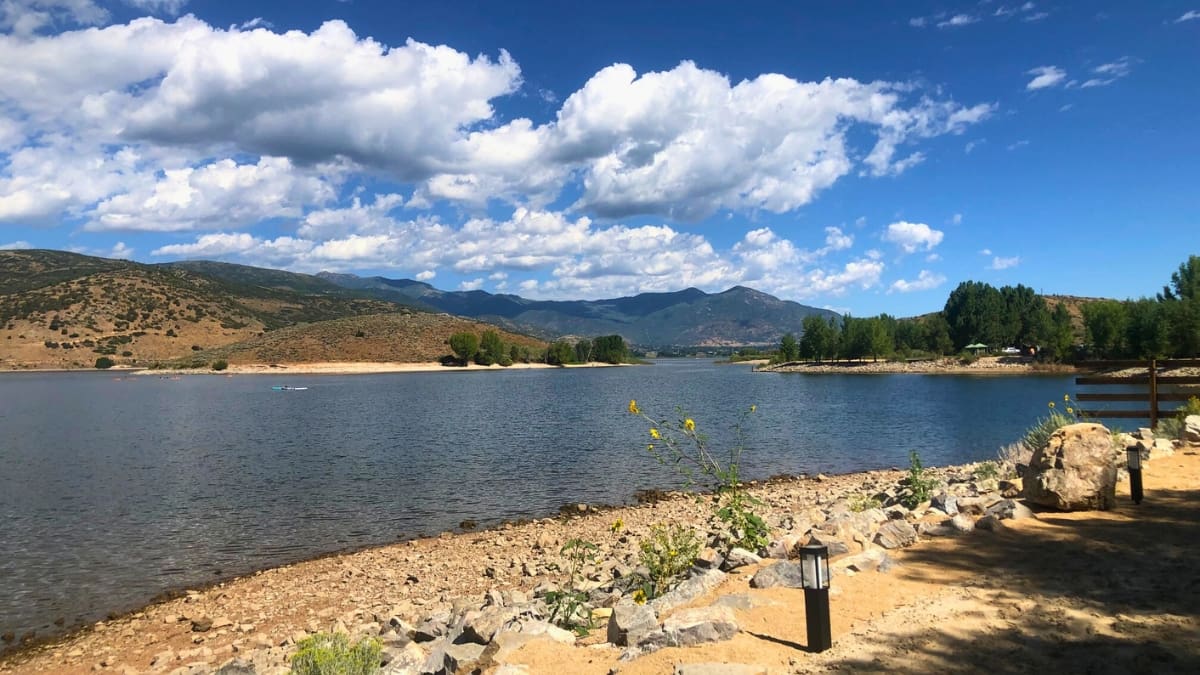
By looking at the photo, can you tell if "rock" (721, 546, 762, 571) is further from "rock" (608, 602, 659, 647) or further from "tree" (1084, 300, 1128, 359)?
"tree" (1084, 300, 1128, 359)

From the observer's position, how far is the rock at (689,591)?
8102 mm

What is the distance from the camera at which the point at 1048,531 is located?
9508mm

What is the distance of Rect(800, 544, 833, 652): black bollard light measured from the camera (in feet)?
20.8

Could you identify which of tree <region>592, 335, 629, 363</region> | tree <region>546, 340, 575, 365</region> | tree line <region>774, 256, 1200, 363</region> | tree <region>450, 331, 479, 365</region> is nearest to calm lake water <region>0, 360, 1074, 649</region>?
tree line <region>774, 256, 1200, 363</region>

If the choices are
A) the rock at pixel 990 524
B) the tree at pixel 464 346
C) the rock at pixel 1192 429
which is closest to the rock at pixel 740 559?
the rock at pixel 990 524

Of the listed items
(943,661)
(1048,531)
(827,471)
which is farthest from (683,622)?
(827,471)

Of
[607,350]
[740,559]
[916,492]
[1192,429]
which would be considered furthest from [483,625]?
[607,350]

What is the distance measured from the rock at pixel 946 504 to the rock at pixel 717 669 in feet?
22.5

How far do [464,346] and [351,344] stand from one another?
24838 mm

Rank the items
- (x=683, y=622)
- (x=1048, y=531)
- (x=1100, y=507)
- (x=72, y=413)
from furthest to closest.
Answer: (x=72, y=413)
(x=1100, y=507)
(x=1048, y=531)
(x=683, y=622)

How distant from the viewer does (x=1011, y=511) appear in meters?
10.2

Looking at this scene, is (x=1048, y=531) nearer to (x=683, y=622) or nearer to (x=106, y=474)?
(x=683, y=622)

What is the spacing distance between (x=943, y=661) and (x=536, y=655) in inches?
149

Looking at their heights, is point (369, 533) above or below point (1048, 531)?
below
